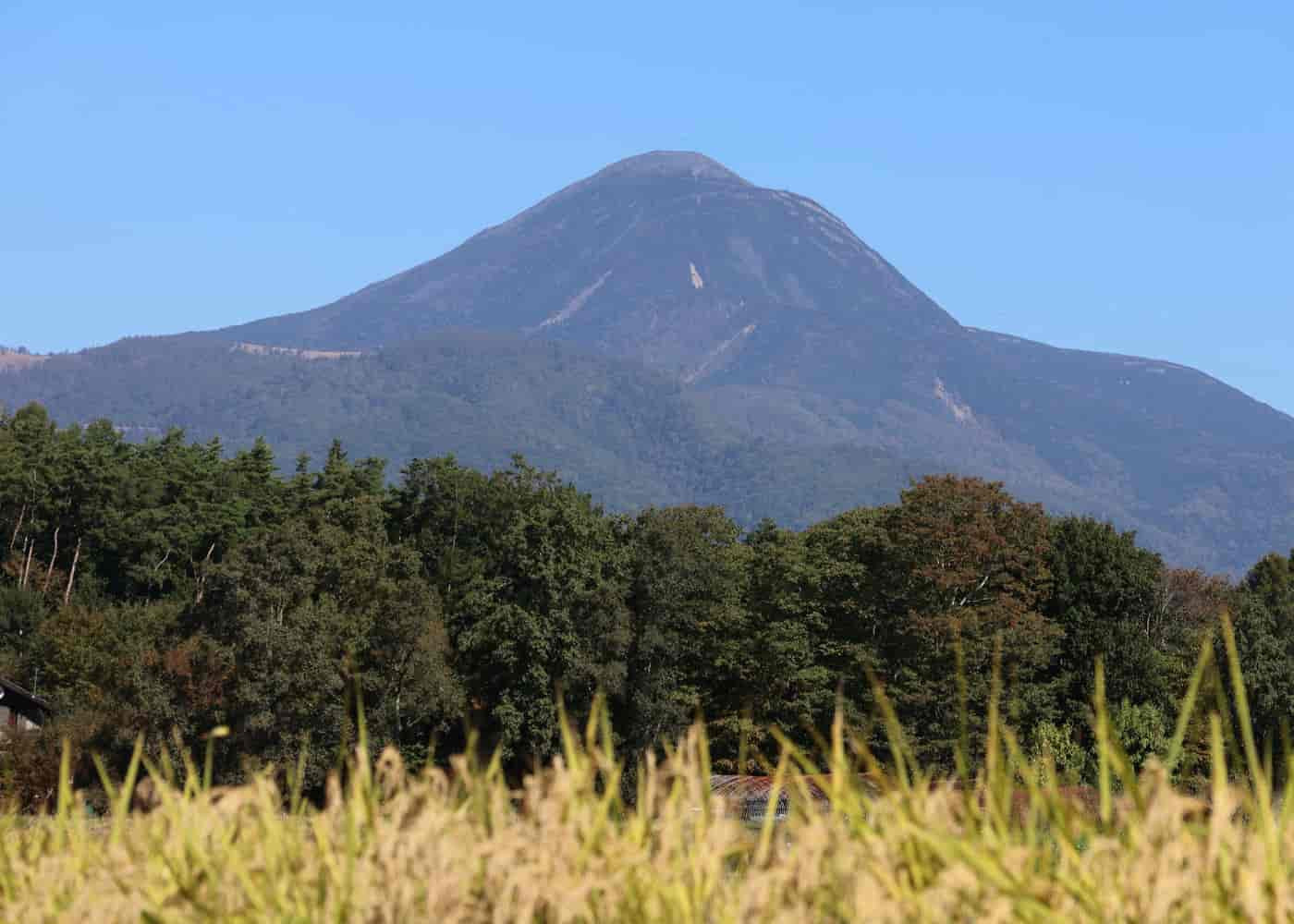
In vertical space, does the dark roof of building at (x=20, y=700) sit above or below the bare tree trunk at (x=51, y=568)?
below

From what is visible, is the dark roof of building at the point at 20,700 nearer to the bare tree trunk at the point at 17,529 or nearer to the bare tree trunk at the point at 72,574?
the bare tree trunk at the point at 72,574

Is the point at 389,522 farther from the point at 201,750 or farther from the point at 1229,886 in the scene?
the point at 1229,886

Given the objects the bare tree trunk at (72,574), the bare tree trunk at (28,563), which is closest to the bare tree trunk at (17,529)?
the bare tree trunk at (28,563)

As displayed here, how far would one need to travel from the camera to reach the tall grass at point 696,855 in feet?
13.1

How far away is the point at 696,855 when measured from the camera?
4.61 metres

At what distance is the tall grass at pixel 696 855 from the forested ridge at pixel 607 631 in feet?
186

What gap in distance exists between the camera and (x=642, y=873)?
15.4ft

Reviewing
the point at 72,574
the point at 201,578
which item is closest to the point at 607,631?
the point at 201,578

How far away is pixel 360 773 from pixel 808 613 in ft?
230

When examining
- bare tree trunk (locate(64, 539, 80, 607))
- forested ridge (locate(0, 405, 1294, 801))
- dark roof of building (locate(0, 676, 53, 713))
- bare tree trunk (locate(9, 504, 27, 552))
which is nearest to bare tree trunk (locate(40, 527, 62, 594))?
bare tree trunk (locate(64, 539, 80, 607))

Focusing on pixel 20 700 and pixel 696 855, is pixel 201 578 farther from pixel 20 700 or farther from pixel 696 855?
pixel 696 855

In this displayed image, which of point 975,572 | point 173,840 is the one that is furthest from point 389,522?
point 173,840

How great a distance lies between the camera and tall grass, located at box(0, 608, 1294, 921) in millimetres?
3992

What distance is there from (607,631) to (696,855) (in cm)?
6747
